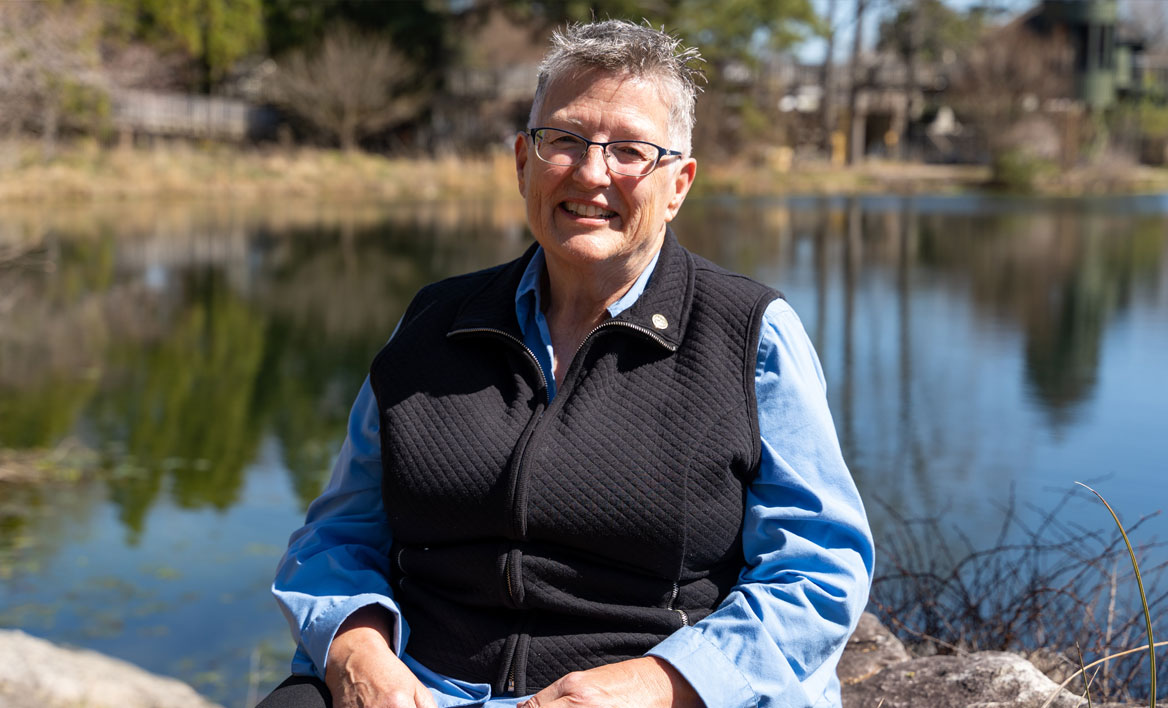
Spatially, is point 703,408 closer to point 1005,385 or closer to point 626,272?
point 626,272

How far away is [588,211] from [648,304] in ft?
0.65

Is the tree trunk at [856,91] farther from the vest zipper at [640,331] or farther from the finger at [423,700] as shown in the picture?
the finger at [423,700]

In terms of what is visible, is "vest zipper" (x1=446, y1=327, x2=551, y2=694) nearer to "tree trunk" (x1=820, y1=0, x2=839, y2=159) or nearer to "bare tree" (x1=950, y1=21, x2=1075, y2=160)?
"bare tree" (x1=950, y1=21, x2=1075, y2=160)

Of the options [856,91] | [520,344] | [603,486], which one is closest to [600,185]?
[520,344]

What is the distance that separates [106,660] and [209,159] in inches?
1037

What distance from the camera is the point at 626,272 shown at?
81.5 inches

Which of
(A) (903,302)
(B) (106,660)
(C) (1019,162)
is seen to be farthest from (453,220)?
(B) (106,660)

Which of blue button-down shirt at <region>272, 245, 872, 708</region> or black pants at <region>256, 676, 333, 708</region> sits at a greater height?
blue button-down shirt at <region>272, 245, 872, 708</region>

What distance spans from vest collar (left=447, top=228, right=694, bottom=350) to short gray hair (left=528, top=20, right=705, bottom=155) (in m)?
0.20

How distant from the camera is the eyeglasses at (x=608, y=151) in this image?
198cm

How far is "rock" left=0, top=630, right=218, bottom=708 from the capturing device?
3088 mm

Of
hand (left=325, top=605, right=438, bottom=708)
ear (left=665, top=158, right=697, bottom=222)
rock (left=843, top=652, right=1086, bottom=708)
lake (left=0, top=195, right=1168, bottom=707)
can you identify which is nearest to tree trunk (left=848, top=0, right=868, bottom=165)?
lake (left=0, top=195, right=1168, bottom=707)

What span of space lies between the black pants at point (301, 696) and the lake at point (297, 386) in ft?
7.59

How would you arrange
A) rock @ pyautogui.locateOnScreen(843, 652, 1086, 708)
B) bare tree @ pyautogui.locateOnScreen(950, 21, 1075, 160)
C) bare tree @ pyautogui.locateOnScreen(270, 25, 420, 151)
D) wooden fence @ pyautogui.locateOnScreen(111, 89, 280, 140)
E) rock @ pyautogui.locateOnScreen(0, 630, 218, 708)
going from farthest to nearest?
bare tree @ pyautogui.locateOnScreen(950, 21, 1075, 160) → bare tree @ pyautogui.locateOnScreen(270, 25, 420, 151) → wooden fence @ pyautogui.locateOnScreen(111, 89, 280, 140) → rock @ pyautogui.locateOnScreen(0, 630, 218, 708) → rock @ pyautogui.locateOnScreen(843, 652, 1086, 708)
